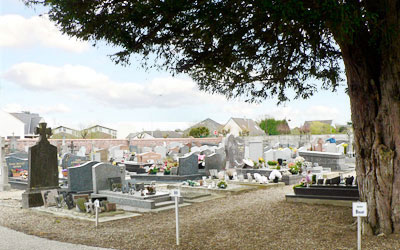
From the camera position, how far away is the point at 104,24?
630 cm

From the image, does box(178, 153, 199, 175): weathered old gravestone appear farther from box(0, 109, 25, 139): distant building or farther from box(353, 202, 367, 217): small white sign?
box(0, 109, 25, 139): distant building

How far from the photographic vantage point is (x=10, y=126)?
48.5 meters

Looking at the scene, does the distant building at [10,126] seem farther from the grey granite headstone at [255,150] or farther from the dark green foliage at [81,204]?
the dark green foliage at [81,204]

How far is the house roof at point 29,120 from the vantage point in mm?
52862

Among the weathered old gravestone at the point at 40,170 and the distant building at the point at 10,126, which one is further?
the distant building at the point at 10,126

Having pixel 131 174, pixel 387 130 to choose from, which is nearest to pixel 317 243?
pixel 387 130

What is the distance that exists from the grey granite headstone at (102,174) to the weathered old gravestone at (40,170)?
1295mm

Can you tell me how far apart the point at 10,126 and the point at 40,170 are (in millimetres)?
42284

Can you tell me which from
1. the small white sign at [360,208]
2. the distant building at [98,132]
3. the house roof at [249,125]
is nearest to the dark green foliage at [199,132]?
the distant building at [98,132]

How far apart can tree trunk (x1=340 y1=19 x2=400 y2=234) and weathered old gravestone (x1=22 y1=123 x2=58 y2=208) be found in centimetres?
869

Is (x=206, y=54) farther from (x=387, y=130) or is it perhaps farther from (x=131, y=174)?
(x=131, y=174)

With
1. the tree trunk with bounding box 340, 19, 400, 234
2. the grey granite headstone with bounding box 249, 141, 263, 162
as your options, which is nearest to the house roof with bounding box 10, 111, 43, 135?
the grey granite headstone with bounding box 249, 141, 263, 162

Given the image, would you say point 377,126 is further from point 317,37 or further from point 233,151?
point 233,151

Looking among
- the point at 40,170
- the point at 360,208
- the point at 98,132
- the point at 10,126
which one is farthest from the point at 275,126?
the point at 360,208
